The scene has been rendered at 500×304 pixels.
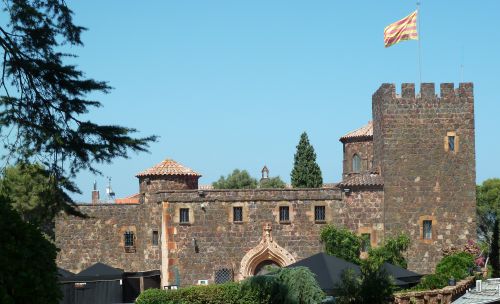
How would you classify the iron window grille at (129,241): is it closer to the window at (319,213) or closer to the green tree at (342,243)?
the window at (319,213)

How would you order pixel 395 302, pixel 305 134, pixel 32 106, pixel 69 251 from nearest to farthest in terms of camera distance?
pixel 32 106
pixel 395 302
pixel 69 251
pixel 305 134

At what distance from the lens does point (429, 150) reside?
4253 cm

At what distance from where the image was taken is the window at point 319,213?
145 feet

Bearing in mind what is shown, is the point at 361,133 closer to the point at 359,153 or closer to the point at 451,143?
the point at 359,153

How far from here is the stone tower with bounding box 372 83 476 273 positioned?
42.3 meters

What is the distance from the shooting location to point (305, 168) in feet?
214

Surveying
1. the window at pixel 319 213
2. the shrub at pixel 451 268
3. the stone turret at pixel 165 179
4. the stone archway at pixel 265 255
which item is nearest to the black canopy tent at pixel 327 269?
the shrub at pixel 451 268

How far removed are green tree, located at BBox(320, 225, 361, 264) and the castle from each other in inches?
26.6

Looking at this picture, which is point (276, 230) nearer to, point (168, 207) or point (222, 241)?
point (222, 241)

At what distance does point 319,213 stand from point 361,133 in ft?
35.7

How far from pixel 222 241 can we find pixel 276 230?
275cm

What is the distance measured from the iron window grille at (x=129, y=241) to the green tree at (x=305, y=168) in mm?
18731

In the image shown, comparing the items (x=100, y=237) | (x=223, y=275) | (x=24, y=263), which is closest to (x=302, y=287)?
(x=24, y=263)

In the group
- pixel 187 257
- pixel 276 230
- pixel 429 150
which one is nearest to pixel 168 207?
pixel 187 257
